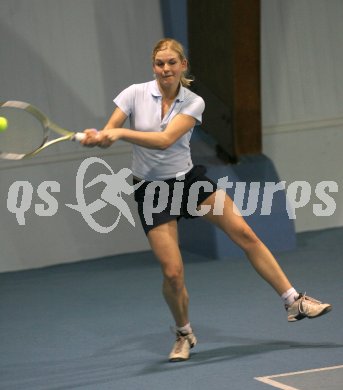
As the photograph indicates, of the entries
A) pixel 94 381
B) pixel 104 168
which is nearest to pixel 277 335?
pixel 94 381

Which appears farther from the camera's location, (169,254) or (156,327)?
(156,327)

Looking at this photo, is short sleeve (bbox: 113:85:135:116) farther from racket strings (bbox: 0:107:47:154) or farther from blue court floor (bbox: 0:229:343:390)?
racket strings (bbox: 0:107:47:154)

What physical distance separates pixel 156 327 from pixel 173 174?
4.20ft

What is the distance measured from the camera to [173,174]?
5.19m

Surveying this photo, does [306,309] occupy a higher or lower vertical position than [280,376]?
higher

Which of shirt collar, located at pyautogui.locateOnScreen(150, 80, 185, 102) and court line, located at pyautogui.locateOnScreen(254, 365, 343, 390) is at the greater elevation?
shirt collar, located at pyautogui.locateOnScreen(150, 80, 185, 102)

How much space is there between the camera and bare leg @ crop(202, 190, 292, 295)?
5.20 m

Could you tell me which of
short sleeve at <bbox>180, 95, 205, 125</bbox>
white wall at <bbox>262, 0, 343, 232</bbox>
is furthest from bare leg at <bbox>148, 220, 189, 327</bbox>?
white wall at <bbox>262, 0, 343, 232</bbox>

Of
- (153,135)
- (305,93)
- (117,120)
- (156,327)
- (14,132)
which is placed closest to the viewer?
(153,135)

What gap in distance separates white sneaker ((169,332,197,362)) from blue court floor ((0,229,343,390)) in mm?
55

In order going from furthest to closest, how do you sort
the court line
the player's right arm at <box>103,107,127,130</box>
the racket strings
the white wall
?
the white wall
the racket strings
the player's right arm at <box>103,107,127,130</box>
the court line

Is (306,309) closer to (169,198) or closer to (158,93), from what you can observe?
(169,198)

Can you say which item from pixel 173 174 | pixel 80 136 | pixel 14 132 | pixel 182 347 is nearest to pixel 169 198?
pixel 173 174

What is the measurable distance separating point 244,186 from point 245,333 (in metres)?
2.57
